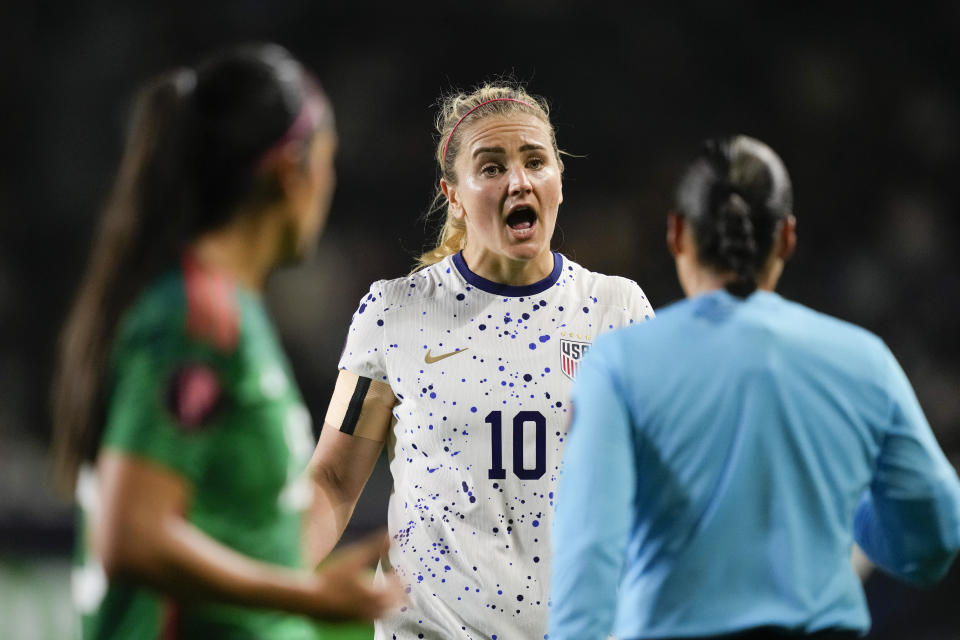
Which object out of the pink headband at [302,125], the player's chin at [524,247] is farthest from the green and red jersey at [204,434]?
the player's chin at [524,247]

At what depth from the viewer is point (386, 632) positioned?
3010mm

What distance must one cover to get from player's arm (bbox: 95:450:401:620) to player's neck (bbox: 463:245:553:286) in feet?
6.02

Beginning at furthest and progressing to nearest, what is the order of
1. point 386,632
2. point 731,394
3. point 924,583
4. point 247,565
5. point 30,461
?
1. point 30,461
2. point 386,632
3. point 924,583
4. point 731,394
5. point 247,565

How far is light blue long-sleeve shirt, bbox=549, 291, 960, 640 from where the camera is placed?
188cm

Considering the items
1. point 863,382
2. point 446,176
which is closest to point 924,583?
point 863,382

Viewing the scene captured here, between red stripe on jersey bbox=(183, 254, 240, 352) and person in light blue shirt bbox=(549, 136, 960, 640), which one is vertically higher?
red stripe on jersey bbox=(183, 254, 240, 352)

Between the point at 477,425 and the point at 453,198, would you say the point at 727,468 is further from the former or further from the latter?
the point at 453,198

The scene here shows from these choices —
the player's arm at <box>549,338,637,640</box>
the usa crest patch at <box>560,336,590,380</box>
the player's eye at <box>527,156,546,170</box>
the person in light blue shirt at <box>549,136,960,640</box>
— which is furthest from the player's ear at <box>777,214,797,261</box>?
the player's eye at <box>527,156,546,170</box>

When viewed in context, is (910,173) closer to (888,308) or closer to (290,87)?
(888,308)

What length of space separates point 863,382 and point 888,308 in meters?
A: 7.69

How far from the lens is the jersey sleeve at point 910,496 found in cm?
200

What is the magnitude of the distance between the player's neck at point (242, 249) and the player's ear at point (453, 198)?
1864mm

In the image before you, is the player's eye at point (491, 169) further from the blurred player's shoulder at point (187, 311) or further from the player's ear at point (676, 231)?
the blurred player's shoulder at point (187, 311)

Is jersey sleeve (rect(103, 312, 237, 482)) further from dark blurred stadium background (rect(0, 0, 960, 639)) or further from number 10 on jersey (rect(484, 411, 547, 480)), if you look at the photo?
dark blurred stadium background (rect(0, 0, 960, 639))
